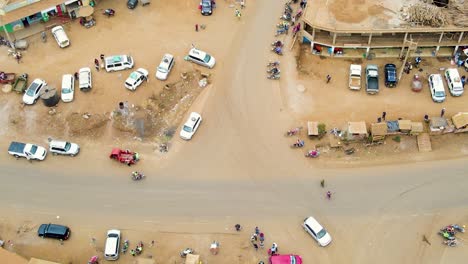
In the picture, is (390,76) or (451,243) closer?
(451,243)

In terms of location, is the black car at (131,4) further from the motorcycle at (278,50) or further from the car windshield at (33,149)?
the car windshield at (33,149)

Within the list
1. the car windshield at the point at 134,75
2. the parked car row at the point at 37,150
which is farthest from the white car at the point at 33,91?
the car windshield at the point at 134,75

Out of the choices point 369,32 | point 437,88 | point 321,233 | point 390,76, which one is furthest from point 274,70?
point 321,233

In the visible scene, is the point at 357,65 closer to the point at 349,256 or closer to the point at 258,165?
the point at 258,165

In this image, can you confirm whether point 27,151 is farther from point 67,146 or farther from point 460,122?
point 460,122

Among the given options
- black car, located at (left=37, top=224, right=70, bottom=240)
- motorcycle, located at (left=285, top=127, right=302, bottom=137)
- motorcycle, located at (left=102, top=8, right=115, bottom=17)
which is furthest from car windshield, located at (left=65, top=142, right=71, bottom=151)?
motorcycle, located at (left=285, top=127, right=302, bottom=137)

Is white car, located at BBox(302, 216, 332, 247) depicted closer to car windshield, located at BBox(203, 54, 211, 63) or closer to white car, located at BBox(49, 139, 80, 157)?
car windshield, located at BBox(203, 54, 211, 63)
